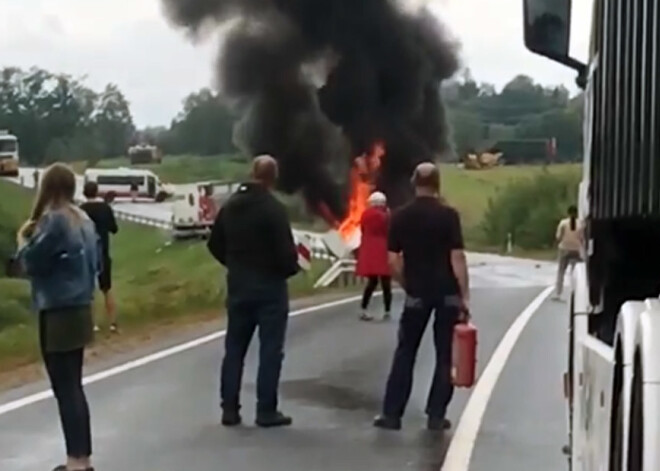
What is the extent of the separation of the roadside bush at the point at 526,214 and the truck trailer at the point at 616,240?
180 feet

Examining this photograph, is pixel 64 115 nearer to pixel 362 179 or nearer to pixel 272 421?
pixel 362 179

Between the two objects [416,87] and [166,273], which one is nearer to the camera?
[166,273]

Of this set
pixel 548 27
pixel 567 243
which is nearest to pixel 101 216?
pixel 567 243

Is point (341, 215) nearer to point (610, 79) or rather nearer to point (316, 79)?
point (316, 79)

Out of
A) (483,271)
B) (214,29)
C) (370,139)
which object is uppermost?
(214,29)

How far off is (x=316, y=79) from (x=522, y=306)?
19304 millimetres

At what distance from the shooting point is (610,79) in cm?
571

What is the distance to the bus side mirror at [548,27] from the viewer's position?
23.6 feet

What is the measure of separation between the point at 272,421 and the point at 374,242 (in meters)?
10.7

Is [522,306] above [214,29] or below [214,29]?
below

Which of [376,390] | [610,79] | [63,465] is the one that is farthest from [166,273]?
[610,79]

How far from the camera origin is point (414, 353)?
11.4m

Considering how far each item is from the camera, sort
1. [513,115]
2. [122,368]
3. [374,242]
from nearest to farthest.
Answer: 1. [122,368]
2. [374,242]
3. [513,115]

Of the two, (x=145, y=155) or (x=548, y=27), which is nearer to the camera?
(x=548, y=27)
